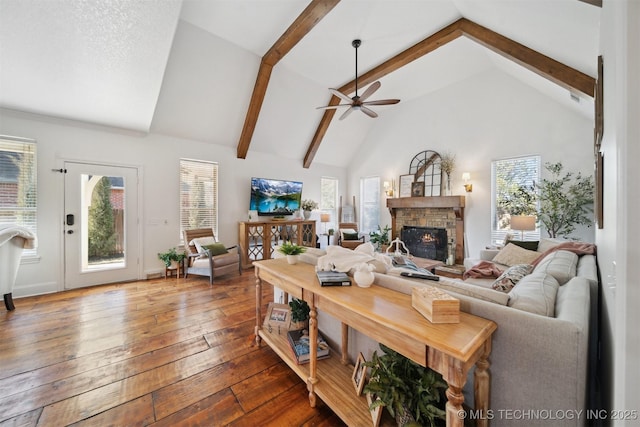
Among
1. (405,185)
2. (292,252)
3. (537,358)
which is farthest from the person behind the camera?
(405,185)

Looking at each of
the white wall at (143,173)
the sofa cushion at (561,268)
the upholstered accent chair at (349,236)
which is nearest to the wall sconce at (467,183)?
the upholstered accent chair at (349,236)

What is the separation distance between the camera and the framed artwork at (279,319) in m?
2.13

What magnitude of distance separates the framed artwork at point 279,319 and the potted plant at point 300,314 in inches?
3.1

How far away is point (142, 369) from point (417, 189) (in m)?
5.75

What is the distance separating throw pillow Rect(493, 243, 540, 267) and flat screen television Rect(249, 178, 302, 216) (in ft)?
14.6

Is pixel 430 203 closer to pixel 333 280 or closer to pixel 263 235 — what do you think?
pixel 263 235

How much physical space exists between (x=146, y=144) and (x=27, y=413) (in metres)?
3.98

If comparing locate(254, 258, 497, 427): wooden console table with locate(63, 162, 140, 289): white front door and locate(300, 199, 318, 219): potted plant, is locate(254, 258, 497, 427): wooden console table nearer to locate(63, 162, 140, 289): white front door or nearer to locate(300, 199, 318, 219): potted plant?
locate(63, 162, 140, 289): white front door

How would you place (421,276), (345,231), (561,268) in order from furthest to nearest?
(345,231)
(561,268)
(421,276)

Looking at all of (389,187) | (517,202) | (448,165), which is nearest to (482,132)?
(448,165)

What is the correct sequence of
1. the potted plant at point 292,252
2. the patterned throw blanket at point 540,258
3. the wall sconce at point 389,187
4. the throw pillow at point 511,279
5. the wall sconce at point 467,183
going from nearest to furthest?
the throw pillow at point 511,279
the potted plant at point 292,252
the patterned throw blanket at point 540,258
the wall sconce at point 467,183
the wall sconce at point 389,187

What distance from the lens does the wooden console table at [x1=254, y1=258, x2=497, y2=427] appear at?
2.88 feet

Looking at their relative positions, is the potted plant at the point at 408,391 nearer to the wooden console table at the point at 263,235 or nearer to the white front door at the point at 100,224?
the wooden console table at the point at 263,235

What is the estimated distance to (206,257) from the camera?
436 centimetres
